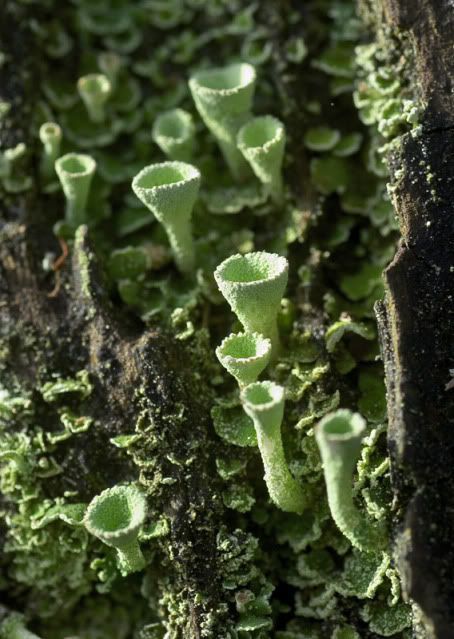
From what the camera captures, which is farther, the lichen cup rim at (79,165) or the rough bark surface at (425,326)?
the lichen cup rim at (79,165)

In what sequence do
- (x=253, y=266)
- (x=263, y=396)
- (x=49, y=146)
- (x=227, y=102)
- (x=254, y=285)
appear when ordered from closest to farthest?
(x=263, y=396) → (x=254, y=285) → (x=253, y=266) → (x=227, y=102) → (x=49, y=146)

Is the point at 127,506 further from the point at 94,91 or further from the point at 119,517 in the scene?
the point at 94,91

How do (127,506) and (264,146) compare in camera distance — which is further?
(264,146)

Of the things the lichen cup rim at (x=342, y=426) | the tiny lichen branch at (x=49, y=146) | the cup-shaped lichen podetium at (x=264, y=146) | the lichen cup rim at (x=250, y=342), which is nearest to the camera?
the lichen cup rim at (x=342, y=426)

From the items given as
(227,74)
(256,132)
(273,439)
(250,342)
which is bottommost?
(273,439)

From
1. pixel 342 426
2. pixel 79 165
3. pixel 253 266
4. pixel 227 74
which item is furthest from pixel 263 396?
pixel 227 74

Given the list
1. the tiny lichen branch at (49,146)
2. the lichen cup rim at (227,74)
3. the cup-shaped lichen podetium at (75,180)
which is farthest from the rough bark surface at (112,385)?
the lichen cup rim at (227,74)

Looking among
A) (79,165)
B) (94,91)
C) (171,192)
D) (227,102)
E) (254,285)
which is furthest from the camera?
A: (94,91)

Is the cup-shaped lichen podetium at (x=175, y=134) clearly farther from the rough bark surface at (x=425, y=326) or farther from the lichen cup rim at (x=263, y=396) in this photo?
the lichen cup rim at (x=263, y=396)

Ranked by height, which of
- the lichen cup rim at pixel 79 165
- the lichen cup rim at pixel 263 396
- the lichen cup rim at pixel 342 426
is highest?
the lichen cup rim at pixel 79 165
